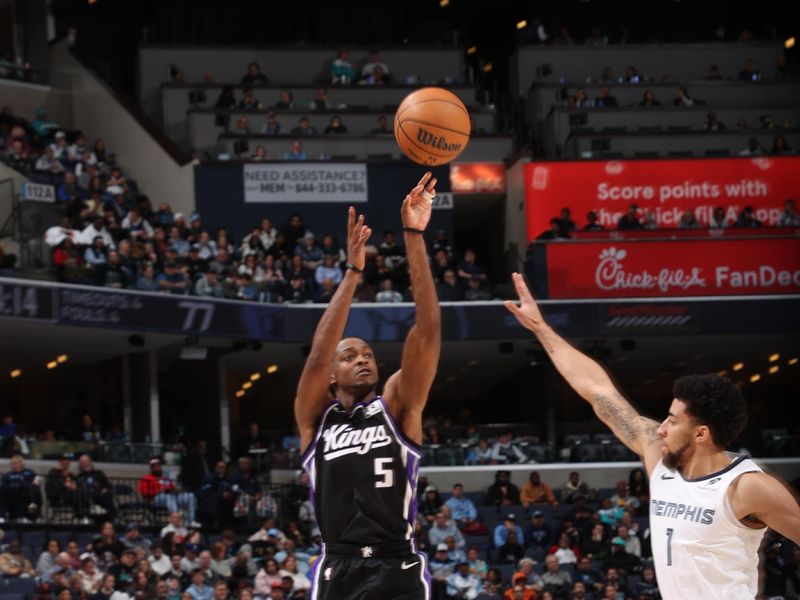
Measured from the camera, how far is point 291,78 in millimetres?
35500

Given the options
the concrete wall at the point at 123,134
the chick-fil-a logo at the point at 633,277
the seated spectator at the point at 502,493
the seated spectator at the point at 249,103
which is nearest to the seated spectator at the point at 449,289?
the chick-fil-a logo at the point at 633,277

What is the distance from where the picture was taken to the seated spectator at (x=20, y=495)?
21641 mm

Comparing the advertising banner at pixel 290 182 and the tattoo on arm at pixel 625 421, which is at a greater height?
the advertising banner at pixel 290 182

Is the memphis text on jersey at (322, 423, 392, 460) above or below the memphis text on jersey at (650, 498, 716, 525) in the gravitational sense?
above

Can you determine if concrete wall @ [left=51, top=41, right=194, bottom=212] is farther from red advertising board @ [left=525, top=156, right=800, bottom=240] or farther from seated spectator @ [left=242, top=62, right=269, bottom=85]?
red advertising board @ [left=525, top=156, right=800, bottom=240]

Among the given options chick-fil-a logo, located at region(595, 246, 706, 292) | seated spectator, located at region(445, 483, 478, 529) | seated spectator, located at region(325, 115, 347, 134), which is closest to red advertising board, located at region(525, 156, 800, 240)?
chick-fil-a logo, located at region(595, 246, 706, 292)

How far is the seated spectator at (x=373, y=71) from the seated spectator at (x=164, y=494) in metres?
13.3

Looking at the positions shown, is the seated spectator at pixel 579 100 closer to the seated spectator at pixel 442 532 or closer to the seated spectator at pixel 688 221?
the seated spectator at pixel 688 221

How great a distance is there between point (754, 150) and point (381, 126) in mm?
8614

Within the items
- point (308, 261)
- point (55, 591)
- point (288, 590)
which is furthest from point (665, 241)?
point (55, 591)

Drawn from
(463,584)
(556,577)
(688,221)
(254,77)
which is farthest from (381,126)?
(463,584)

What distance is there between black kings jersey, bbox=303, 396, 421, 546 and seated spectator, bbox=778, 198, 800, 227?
25191mm

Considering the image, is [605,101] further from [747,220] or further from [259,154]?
[259,154]

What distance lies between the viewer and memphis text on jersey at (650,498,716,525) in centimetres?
578
